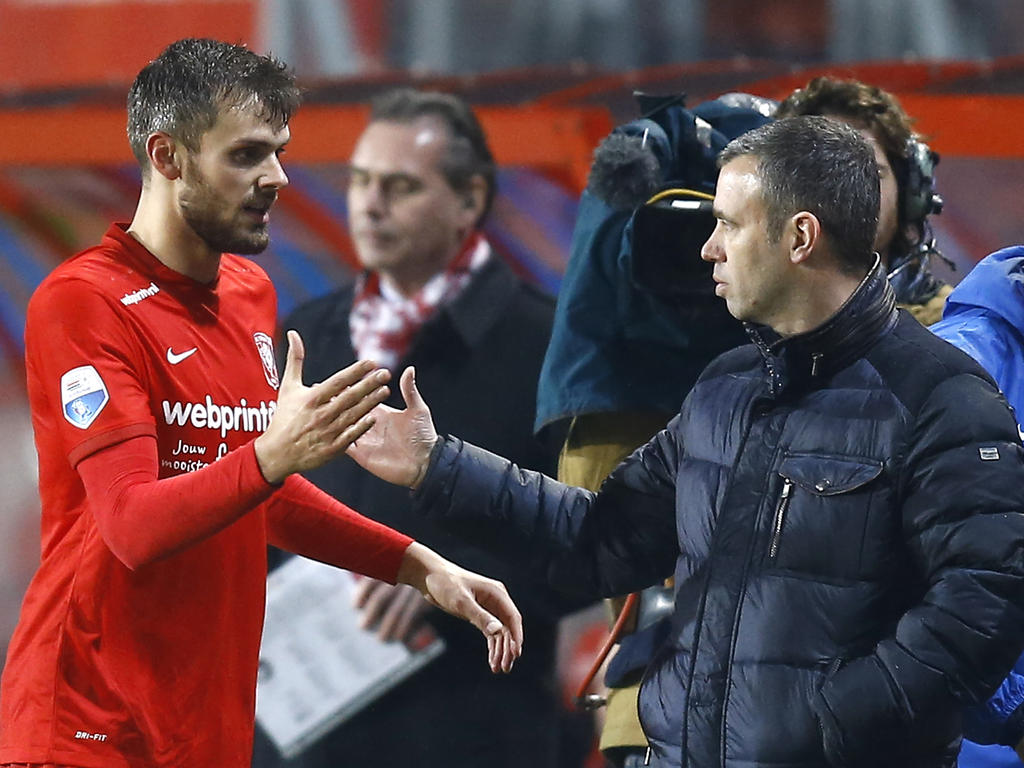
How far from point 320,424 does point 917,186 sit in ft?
4.11

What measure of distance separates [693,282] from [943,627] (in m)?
0.93

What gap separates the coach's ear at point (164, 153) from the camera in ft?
7.97

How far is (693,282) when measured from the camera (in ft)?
9.18

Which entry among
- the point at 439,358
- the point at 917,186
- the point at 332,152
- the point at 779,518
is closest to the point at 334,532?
the point at 779,518

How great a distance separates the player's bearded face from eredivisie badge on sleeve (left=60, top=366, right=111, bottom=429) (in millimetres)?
306

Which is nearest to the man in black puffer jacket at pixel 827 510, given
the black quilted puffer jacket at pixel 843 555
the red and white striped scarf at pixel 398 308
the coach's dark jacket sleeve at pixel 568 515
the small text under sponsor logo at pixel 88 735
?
the black quilted puffer jacket at pixel 843 555

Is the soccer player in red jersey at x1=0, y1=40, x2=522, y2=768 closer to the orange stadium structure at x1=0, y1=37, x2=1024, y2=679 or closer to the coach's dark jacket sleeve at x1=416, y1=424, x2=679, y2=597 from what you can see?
the coach's dark jacket sleeve at x1=416, y1=424, x2=679, y2=597

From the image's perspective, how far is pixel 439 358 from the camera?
13.3ft

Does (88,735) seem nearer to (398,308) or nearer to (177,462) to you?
(177,462)

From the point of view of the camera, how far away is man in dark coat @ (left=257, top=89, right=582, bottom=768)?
12.7 ft

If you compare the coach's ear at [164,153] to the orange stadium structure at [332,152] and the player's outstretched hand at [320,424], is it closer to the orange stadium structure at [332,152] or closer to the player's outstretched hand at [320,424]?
the player's outstretched hand at [320,424]

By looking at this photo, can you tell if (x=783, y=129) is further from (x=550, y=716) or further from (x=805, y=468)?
(x=550, y=716)

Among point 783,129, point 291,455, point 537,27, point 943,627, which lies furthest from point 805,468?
point 537,27

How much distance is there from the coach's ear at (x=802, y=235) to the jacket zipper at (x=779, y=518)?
0.30 meters
